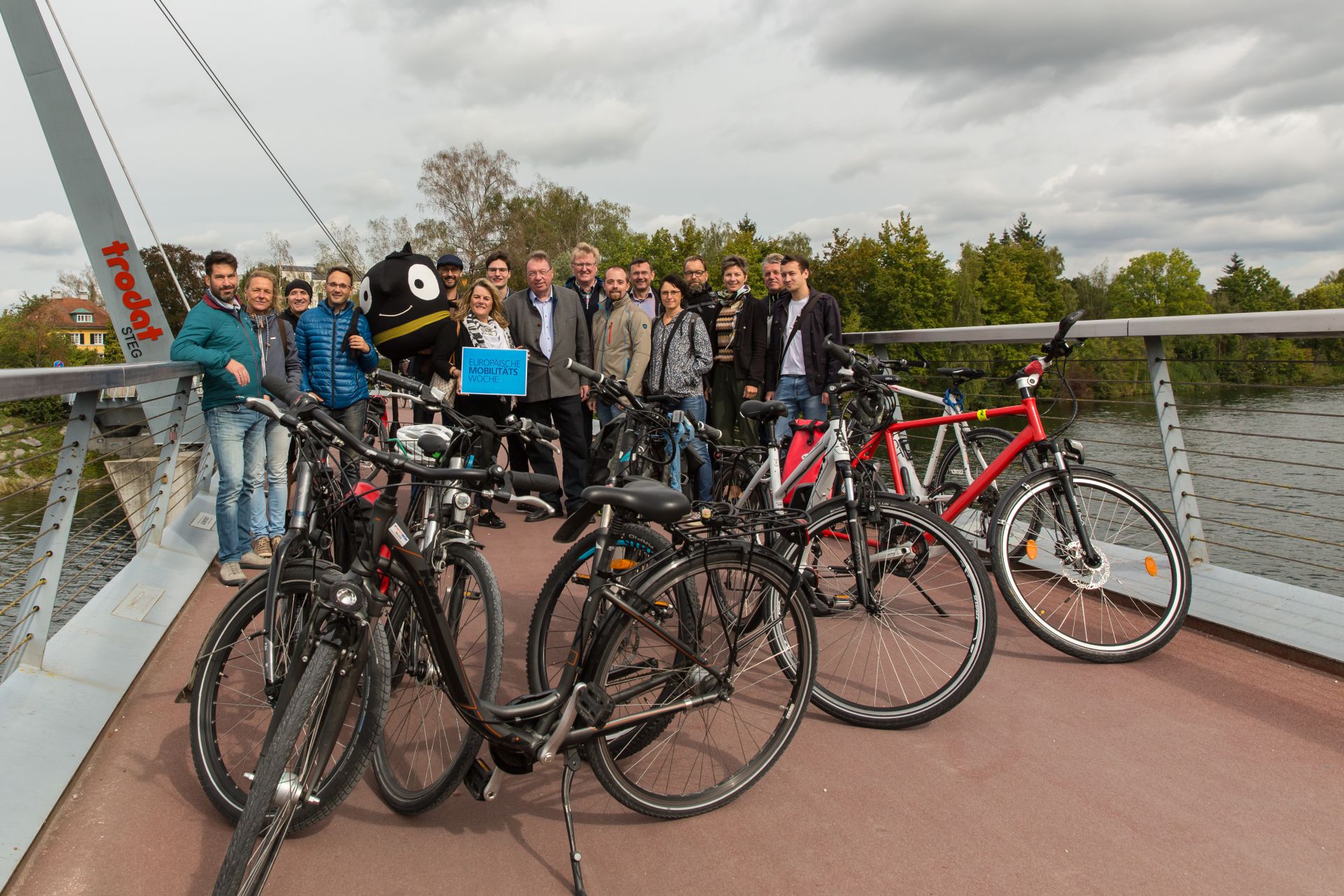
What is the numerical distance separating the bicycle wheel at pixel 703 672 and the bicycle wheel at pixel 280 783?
707mm

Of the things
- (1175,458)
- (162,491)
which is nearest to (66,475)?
(162,491)

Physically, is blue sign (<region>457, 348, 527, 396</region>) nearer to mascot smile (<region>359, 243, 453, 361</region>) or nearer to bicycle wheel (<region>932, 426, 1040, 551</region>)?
mascot smile (<region>359, 243, 453, 361</region>)

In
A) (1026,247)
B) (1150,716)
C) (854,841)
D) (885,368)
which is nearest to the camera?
(854,841)

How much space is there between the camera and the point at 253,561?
16.7 feet

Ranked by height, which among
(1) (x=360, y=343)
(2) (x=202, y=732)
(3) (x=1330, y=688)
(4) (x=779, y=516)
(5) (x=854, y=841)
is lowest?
(3) (x=1330, y=688)

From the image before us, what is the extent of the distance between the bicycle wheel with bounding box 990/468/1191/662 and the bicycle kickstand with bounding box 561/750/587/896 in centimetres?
208

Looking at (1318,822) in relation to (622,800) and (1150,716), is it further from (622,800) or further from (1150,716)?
(622,800)

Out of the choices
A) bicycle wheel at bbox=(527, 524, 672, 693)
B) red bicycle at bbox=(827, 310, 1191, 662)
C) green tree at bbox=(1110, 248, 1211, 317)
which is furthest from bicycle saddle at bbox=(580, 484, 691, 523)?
green tree at bbox=(1110, 248, 1211, 317)

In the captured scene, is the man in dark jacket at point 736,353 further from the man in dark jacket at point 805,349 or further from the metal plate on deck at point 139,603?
the metal plate on deck at point 139,603

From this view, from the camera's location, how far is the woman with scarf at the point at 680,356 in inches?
253

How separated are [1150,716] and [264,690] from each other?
3.00 metres

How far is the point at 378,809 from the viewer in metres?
2.59

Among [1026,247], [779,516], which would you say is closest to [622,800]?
[779,516]

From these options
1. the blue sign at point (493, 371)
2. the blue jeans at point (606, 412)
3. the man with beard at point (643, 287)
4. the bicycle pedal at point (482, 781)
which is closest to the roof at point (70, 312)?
the blue jeans at point (606, 412)
